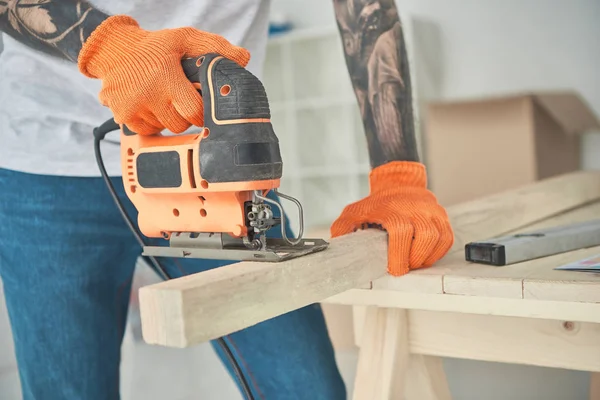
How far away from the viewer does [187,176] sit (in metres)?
0.97

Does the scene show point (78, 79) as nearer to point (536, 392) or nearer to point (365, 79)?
point (365, 79)

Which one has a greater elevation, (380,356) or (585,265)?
(585,265)

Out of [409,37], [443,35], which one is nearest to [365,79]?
[409,37]

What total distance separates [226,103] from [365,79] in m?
0.50

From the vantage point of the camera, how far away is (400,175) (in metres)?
1.28

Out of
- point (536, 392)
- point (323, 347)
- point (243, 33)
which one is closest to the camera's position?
point (323, 347)

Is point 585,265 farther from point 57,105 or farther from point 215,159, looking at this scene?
point 57,105

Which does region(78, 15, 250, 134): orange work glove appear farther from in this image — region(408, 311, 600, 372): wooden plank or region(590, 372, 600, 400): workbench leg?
region(590, 372, 600, 400): workbench leg

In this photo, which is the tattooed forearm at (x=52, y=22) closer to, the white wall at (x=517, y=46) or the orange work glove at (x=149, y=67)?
the orange work glove at (x=149, y=67)

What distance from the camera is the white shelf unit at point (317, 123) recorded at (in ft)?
13.3

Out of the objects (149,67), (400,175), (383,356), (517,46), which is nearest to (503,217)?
(400,175)

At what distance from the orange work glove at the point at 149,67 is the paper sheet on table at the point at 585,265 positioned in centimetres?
57

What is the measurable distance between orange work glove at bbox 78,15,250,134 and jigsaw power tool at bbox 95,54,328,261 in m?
0.02

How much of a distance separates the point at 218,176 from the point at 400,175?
1.46ft
